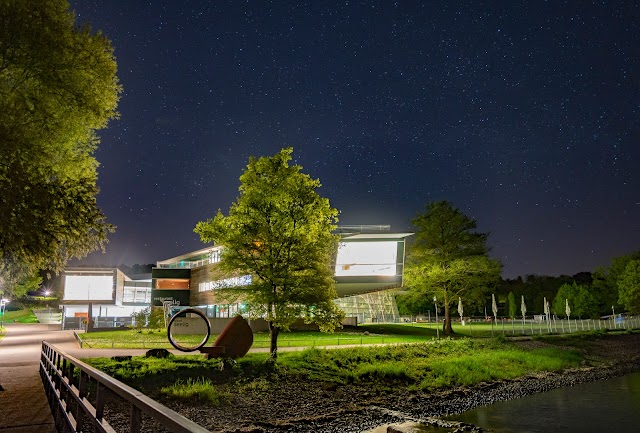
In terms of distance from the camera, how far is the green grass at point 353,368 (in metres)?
20.7

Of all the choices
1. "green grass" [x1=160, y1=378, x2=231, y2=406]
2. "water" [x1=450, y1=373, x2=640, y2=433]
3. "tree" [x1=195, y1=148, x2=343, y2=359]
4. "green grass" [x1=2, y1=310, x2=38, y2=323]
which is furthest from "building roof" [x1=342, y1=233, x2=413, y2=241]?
"green grass" [x1=2, y1=310, x2=38, y2=323]

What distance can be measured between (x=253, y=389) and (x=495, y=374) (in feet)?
48.5

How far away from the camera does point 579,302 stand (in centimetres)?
8962

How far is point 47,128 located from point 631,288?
271 feet

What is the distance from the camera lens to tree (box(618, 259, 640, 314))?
247 feet

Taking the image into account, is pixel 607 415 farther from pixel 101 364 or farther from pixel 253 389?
pixel 101 364

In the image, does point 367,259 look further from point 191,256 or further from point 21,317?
point 21,317

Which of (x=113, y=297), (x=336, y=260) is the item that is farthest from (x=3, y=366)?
(x=113, y=297)

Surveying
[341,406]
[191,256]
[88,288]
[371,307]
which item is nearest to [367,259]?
[371,307]

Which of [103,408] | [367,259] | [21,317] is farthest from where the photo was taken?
[21,317]

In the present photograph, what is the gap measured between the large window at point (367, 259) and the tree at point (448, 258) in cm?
1083

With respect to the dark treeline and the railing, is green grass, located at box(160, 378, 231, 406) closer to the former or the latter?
the railing

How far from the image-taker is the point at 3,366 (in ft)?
73.2

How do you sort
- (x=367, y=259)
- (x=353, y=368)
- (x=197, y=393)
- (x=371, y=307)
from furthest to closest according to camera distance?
1. (x=371, y=307)
2. (x=367, y=259)
3. (x=353, y=368)
4. (x=197, y=393)
